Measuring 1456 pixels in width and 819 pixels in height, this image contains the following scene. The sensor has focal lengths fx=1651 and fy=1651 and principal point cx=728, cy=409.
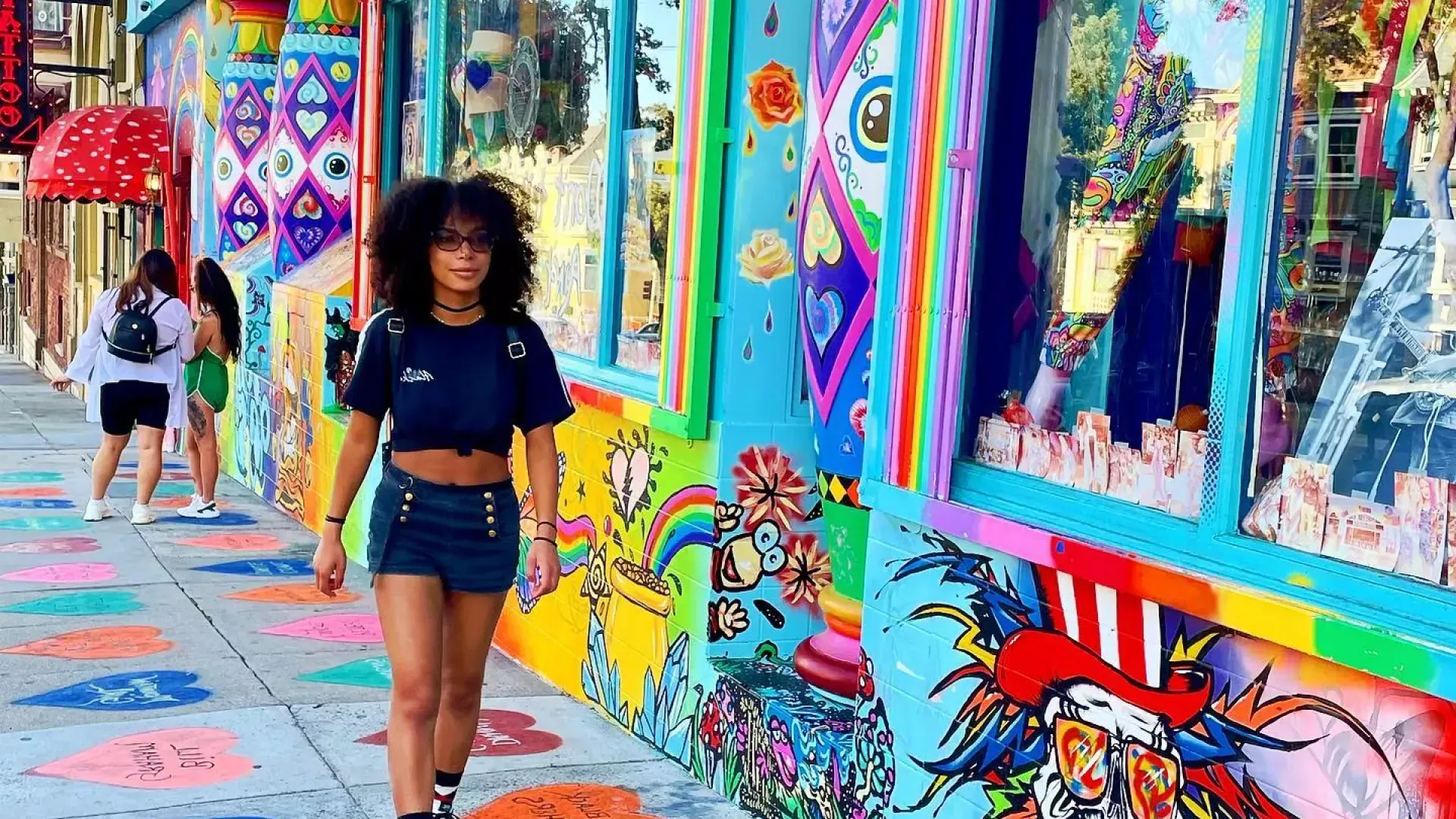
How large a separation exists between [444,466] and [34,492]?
787cm

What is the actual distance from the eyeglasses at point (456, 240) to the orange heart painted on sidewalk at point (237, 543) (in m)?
5.45

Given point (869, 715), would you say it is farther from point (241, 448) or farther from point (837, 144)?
point (241, 448)

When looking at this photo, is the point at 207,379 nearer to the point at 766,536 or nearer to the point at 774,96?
the point at 766,536

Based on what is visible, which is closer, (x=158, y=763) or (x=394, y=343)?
(x=394, y=343)

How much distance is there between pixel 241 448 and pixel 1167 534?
31.4 feet

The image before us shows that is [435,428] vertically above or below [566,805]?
Answer: above

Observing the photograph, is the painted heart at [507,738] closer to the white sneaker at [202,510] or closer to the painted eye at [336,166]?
the white sneaker at [202,510]

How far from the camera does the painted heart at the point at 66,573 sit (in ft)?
26.3

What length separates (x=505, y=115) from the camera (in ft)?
23.6

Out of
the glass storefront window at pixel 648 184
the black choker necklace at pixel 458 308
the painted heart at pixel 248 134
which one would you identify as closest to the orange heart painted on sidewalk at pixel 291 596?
the glass storefront window at pixel 648 184

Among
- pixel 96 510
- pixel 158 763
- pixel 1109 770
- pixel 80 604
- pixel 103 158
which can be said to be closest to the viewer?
pixel 1109 770

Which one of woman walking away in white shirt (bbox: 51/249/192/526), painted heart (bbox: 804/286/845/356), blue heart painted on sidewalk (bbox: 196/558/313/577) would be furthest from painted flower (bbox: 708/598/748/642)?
woman walking away in white shirt (bbox: 51/249/192/526)

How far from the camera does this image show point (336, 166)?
1055 centimetres

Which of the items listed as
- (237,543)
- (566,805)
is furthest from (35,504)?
(566,805)
